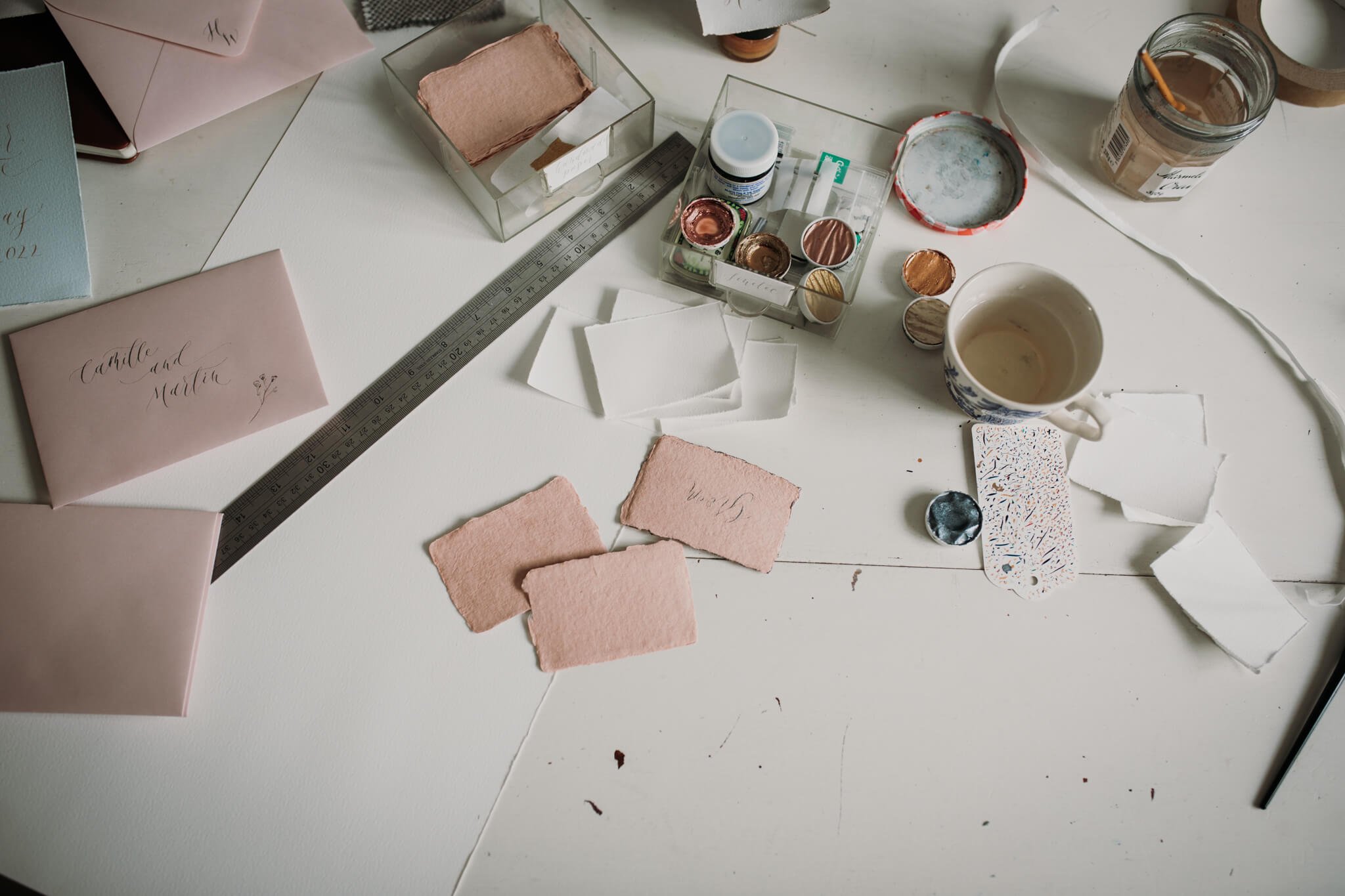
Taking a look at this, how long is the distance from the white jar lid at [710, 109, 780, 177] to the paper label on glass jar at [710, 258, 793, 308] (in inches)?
3.8

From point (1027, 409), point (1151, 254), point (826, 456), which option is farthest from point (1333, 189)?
point (826, 456)

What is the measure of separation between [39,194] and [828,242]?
35.7 inches

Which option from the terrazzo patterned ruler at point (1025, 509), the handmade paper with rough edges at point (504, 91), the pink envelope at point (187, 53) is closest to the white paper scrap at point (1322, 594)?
the terrazzo patterned ruler at point (1025, 509)

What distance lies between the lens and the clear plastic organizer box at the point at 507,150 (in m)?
0.90

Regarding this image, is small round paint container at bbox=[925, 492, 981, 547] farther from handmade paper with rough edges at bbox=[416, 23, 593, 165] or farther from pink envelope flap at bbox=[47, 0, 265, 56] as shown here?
pink envelope flap at bbox=[47, 0, 265, 56]

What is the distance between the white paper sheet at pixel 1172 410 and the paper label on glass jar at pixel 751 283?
0.39 meters

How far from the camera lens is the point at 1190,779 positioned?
832 millimetres

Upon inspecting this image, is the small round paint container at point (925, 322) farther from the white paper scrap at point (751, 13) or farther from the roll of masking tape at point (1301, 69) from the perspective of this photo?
the roll of masking tape at point (1301, 69)

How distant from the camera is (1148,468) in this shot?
88cm

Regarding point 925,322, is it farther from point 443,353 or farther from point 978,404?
point 443,353

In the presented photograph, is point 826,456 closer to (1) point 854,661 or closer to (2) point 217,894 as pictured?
(1) point 854,661

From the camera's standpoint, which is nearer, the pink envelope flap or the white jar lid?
the white jar lid

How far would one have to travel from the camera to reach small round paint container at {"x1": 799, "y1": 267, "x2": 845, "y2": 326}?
87 centimetres

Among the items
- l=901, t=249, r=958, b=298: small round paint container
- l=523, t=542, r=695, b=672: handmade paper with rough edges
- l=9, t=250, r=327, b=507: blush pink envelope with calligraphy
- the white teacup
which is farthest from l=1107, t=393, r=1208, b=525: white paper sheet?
l=9, t=250, r=327, b=507: blush pink envelope with calligraphy
